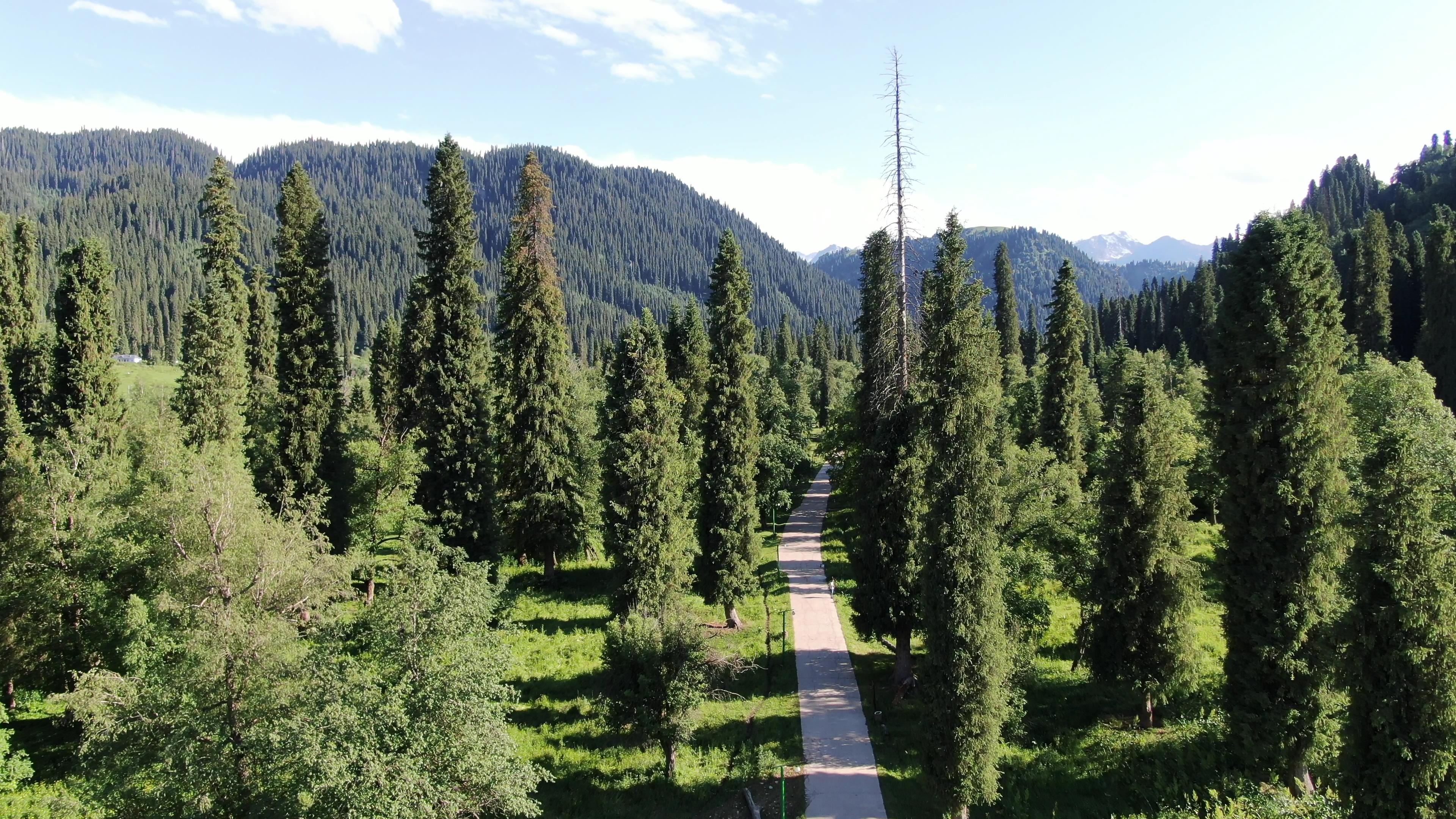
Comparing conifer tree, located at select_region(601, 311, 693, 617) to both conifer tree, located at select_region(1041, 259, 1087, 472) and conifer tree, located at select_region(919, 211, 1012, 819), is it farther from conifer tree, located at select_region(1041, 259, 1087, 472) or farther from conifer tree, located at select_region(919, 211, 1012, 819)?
conifer tree, located at select_region(1041, 259, 1087, 472)

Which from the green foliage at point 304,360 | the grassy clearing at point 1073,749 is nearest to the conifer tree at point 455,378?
the green foliage at point 304,360

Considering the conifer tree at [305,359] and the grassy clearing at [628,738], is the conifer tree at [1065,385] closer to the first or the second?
the grassy clearing at [628,738]

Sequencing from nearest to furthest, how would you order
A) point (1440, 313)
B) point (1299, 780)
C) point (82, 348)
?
1. point (1299, 780)
2. point (82, 348)
3. point (1440, 313)

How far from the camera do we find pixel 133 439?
30.2 m

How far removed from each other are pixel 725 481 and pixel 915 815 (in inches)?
575

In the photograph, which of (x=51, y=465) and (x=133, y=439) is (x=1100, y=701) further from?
(x=133, y=439)

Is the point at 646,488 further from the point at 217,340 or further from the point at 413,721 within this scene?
the point at 217,340

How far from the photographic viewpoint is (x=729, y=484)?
29938 mm

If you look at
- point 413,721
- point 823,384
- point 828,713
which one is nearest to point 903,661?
point 828,713

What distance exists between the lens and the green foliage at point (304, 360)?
102ft

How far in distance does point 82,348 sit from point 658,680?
28648mm

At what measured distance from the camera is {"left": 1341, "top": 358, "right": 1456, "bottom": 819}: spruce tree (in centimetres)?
1204

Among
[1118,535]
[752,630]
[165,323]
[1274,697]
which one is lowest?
[752,630]

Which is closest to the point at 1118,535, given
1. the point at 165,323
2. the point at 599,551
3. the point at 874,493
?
the point at 874,493
